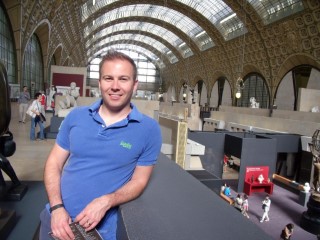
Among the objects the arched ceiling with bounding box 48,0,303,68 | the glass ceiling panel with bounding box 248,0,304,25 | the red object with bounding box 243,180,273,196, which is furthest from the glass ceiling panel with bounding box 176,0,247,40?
the red object with bounding box 243,180,273,196

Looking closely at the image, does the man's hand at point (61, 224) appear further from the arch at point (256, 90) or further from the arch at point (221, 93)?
the arch at point (221, 93)

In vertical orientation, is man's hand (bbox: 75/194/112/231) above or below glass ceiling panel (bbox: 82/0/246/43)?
below

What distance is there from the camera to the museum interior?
2070mm

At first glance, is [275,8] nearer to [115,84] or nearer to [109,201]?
[115,84]

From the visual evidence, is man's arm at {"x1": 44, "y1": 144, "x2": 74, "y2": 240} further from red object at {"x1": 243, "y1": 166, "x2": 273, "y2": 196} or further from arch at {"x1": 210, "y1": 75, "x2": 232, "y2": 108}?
arch at {"x1": 210, "y1": 75, "x2": 232, "y2": 108}

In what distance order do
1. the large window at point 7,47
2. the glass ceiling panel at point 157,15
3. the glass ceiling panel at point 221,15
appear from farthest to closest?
the glass ceiling panel at point 157,15 < the glass ceiling panel at point 221,15 < the large window at point 7,47

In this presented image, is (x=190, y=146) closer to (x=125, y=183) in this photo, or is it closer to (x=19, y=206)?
(x=19, y=206)

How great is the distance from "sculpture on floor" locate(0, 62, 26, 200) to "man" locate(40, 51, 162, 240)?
169 cm

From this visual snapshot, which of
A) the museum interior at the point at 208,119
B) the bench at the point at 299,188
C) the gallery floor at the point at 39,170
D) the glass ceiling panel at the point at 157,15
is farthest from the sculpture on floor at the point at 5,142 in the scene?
the glass ceiling panel at the point at 157,15

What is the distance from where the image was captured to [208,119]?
989 inches

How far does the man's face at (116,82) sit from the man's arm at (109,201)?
54 cm

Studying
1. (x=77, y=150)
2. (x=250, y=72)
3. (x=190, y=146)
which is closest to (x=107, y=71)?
(x=77, y=150)

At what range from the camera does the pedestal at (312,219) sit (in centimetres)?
936

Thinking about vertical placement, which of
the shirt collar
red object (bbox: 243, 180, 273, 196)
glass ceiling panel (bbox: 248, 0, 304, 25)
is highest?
glass ceiling panel (bbox: 248, 0, 304, 25)
